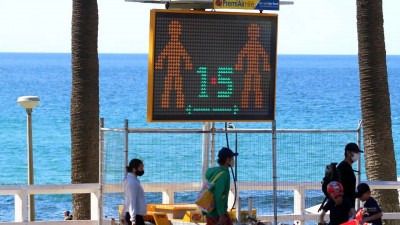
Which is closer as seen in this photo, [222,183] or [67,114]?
[222,183]

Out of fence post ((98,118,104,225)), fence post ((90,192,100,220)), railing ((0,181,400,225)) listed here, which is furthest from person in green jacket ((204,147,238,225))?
fence post ((90,192,100,220))

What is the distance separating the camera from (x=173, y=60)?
49.0 feet

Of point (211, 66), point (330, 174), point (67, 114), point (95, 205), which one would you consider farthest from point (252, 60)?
point (67, 114)

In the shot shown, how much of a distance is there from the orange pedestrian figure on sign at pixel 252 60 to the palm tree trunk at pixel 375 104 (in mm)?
4866

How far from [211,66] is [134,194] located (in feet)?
7.16

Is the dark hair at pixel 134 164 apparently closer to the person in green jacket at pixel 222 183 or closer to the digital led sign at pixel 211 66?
the digital led sign at pixel 211 66

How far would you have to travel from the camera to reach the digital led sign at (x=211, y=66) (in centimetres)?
1487

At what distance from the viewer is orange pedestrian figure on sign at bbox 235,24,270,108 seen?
15344 millimetres

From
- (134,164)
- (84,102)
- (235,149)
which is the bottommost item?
(134,164)

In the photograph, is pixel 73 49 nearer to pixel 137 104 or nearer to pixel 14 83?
pixel 137 104

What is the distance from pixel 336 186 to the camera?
46.9ft

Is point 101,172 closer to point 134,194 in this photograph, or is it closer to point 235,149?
point 134,194

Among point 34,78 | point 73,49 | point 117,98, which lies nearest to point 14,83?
point 34,78

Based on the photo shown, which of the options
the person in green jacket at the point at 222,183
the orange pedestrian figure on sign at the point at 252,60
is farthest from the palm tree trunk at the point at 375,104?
the person in green jacket at the point at 222,183
